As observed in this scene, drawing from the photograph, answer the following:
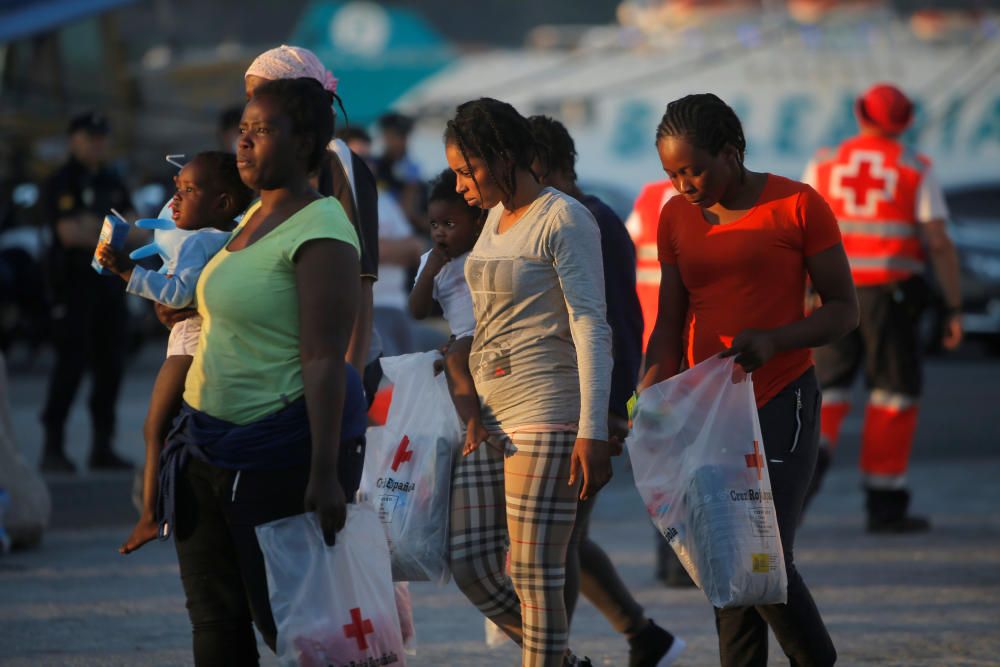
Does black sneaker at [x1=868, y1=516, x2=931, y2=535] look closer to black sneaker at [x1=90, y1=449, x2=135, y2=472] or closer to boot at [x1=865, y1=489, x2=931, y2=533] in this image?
boot at [x1=865, y1=489, x2=931, y2=533]

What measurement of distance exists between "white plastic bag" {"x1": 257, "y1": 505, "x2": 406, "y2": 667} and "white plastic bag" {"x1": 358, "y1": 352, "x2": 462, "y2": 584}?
0.87 metres

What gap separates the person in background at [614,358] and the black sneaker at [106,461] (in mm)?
5380

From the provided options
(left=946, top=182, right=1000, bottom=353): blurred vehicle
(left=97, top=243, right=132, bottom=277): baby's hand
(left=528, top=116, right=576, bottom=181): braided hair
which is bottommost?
(left=946, top=182, right=1000, bottom=353): blurred vehicle

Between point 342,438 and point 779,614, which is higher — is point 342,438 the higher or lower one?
the higher one

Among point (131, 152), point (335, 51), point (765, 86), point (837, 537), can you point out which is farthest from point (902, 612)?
point (335, 51)

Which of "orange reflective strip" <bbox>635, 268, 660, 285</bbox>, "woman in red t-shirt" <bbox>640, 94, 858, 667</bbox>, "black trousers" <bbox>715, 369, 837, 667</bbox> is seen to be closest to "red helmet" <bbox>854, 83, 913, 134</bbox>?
"orange reflective strip" <bbox>635, 268, 660, 285</bbox>

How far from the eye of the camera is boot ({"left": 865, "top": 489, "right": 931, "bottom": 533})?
8531mm

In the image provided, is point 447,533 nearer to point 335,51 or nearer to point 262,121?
point 262,121

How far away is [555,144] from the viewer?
17.6 feet

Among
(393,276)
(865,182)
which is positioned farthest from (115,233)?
(865,182)

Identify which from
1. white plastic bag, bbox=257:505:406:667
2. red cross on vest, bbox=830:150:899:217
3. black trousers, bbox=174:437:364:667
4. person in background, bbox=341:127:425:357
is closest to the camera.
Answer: white plastic bag, bbox=257:505:406:667

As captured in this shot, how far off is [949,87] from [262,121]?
28.9 m

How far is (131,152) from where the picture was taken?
90.7 feet

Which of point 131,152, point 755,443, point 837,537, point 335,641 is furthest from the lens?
point 131,152
